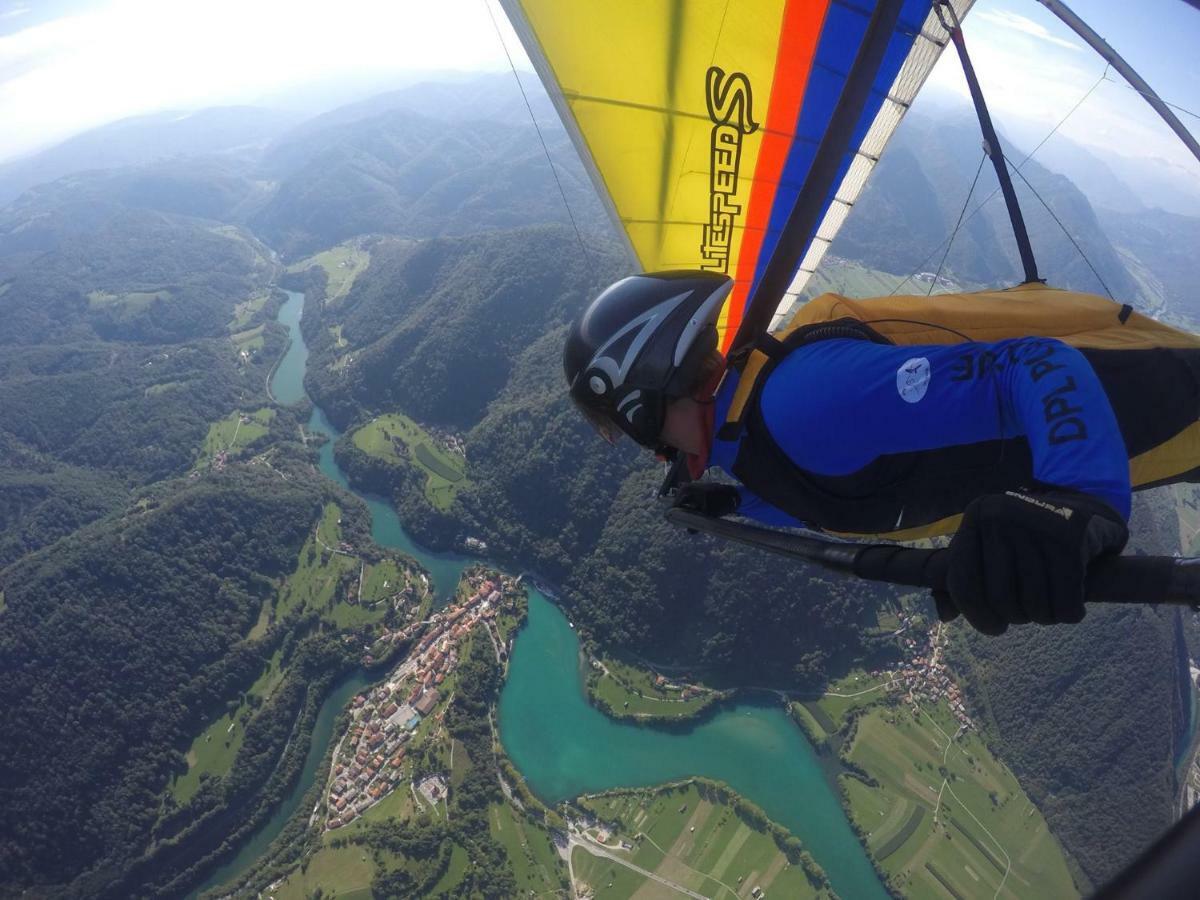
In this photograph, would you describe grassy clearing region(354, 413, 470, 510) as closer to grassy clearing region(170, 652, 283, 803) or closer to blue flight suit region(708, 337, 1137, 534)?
grassy clearing region(170, 652, 283, 803)

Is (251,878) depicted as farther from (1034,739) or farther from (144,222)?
(144,222)

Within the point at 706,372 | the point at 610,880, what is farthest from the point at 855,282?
the point at 706,372

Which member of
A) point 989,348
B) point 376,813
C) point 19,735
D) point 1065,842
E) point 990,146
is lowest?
point 19,735

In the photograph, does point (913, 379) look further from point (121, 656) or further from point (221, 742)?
point (121, 656)

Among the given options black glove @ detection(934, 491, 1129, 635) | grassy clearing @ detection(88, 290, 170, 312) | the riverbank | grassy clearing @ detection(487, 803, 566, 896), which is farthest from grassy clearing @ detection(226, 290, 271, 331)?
black glove @ detection(934, 491, 1129, 635)

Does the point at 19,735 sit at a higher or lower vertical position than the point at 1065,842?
lower

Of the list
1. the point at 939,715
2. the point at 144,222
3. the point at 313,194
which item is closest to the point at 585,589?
the point at 939,715

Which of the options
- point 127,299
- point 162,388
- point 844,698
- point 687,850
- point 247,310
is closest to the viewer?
point 687,850
